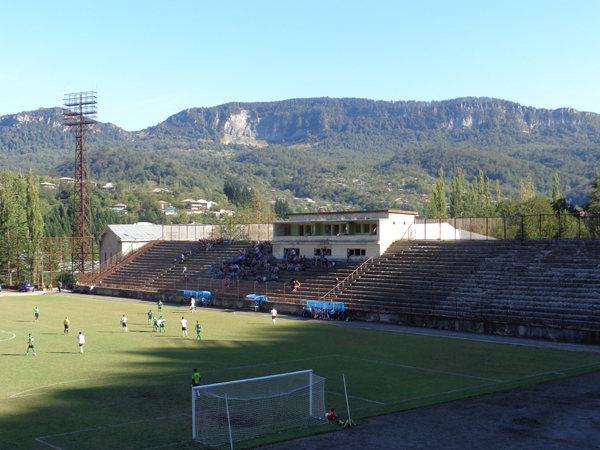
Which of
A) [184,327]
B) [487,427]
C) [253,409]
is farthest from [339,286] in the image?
[487,427]

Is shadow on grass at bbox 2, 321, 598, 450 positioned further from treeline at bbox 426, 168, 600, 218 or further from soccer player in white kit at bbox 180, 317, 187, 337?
treeline at bbox 426, 168, 600, 218

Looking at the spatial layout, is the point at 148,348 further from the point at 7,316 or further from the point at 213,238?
the point at 213,238

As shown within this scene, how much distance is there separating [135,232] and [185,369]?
5584cm

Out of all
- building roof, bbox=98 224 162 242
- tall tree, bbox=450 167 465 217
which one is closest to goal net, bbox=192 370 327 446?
building roof, bbox=98 224 162 242

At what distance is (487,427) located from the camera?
706 inches

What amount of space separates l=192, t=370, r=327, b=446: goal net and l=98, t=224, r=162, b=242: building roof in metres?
60.1

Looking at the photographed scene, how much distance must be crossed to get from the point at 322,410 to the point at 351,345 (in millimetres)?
14338

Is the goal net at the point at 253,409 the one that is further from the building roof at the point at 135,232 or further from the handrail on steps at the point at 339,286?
the building roof at the point at 135,232

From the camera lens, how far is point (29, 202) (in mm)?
79812

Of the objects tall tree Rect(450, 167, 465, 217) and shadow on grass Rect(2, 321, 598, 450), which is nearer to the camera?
shadow on grass Rect(2, 321, 598, 450)

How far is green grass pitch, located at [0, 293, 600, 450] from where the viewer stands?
60.3 ft

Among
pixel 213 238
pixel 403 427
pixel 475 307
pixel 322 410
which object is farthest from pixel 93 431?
pixel 213 238

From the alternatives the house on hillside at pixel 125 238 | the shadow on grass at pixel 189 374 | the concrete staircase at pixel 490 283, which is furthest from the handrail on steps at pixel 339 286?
the house on hillside at pixel 125 238

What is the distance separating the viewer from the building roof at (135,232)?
78519 mm
